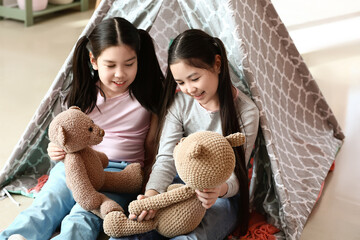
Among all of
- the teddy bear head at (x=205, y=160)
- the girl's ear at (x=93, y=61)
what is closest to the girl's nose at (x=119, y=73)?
the girl's ear at (x=93, y=61)

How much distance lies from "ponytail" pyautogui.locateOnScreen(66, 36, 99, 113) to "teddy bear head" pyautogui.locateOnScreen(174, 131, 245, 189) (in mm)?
580

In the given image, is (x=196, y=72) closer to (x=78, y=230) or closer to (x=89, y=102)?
(x=89, y=102)

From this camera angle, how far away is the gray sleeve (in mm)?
1629

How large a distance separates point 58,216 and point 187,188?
48 centimetres

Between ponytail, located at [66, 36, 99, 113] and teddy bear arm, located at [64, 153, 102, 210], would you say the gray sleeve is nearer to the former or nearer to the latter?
teddy bear arm, located at [64, 153, 102, 210]

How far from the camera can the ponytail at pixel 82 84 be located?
184 centimetres

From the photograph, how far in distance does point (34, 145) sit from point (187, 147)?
0.82 metres

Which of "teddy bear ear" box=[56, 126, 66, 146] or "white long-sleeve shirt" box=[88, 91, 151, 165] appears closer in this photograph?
"teddy bear ear" box=[56, 126, 66, 146]

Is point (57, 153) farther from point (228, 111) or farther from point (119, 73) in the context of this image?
point (228, 111)

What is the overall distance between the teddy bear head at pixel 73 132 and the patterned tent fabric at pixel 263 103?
0.36 m

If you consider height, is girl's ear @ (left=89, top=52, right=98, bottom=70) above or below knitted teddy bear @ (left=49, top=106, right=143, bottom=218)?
above

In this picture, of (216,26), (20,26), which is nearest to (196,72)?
(216,26)

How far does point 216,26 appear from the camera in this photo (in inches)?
71.6

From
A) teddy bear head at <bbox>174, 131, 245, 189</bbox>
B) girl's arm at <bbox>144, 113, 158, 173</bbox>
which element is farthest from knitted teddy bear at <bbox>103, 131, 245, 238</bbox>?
girl's arm at <bbox>144, 113, 158, 173</bbox>
